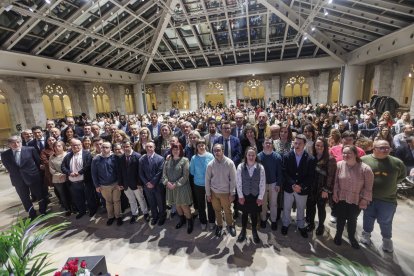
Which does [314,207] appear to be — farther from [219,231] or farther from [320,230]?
[219,231]

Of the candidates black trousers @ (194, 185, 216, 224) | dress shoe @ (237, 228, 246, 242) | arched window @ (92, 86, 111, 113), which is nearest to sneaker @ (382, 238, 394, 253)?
dress shoe @ (237, 228, 246, 242)

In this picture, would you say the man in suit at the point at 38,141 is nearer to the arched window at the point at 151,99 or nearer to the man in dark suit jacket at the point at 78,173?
the man in dark suit jacket at the point at 78,173

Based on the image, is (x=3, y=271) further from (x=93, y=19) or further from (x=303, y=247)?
(x=93, y=19)

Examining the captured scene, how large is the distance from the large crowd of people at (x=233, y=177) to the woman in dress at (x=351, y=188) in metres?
0.01

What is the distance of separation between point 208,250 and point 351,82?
16.6m

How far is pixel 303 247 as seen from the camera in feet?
9.45

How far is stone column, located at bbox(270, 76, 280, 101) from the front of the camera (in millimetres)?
18422

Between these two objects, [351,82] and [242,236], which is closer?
[242,236]

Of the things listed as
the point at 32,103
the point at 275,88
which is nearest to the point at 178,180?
the point at 32,103

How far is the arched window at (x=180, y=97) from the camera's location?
71.8 ft

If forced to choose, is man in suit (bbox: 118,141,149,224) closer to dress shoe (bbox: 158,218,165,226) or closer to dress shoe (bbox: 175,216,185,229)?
dress shoe (bbox: 158,218,165,226)

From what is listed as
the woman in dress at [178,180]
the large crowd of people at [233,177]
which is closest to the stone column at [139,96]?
the large crowd of people at [233,177]

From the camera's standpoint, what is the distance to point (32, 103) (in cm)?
1072

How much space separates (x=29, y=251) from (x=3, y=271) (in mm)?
196
